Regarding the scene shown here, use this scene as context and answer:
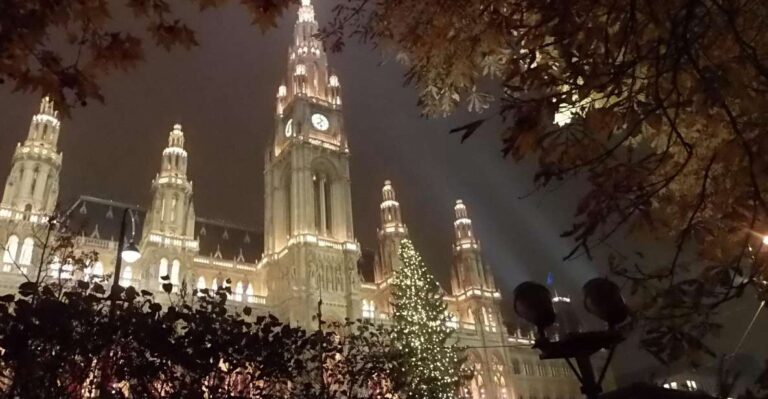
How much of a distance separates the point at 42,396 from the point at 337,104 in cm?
4705

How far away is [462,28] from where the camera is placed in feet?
14.8

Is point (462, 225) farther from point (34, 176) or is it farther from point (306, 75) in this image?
point (34, 176)

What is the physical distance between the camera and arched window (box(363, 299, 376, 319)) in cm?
4922

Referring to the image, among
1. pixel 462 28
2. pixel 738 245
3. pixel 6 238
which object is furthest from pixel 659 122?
pixel 6 238

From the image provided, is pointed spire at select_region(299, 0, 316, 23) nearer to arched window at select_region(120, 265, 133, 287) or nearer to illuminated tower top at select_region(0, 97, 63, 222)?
illuminated tower top at select_region(0, 97, 63, 222)

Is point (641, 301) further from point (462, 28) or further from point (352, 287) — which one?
point (352, 287)

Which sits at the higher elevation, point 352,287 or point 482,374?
point 352,287

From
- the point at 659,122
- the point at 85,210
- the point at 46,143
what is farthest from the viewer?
the point at 85,210

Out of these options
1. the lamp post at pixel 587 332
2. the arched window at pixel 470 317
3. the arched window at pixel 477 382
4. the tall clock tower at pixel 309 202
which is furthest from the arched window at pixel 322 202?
the lamp post at pixel 587 332

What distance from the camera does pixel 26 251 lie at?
36.8 m

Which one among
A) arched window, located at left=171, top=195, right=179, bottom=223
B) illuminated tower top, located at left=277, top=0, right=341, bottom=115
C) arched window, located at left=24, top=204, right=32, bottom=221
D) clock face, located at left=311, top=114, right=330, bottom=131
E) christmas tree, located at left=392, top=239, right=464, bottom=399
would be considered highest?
Answer: illuminated tower top, located at left=277, top=0, right=341, bottom=115

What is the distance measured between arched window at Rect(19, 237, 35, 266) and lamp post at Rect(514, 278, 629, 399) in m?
39.7

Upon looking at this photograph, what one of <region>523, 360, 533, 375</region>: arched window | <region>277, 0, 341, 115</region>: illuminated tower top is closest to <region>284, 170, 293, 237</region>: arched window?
<region>277, 0, 341, 115</region>: illuminated tower top

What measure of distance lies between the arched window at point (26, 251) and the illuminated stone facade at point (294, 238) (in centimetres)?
7
